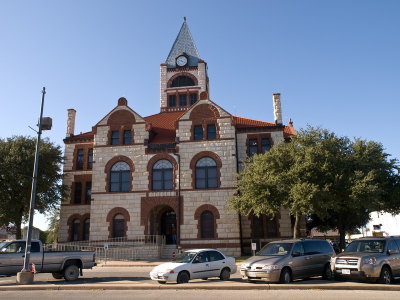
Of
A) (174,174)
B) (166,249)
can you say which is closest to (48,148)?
(174,174)

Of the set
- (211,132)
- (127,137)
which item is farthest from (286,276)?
(127,137)

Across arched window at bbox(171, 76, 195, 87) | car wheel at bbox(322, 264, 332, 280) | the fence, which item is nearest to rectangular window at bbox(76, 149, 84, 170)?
the fence

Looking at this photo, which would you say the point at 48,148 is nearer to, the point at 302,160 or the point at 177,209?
the point at 177,209

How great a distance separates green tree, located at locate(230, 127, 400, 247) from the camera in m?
25.0

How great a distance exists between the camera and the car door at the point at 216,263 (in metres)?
16.5

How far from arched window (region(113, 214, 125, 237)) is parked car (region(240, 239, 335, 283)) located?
19727 mm

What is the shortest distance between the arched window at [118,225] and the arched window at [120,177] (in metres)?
2.49

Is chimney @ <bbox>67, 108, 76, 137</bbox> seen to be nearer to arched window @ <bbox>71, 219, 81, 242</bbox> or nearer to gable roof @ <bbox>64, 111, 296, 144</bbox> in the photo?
gable roof @ <bbox>64, 111, 296, 144</bbox>

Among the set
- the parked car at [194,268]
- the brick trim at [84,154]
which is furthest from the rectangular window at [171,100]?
the parked car at [194,268]

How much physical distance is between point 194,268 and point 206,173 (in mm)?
17772

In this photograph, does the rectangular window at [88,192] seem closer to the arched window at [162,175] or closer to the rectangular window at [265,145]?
the arched window at [162,175]

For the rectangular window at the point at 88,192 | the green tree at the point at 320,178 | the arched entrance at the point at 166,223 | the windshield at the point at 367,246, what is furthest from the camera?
the rectangular window at the point at 88,192

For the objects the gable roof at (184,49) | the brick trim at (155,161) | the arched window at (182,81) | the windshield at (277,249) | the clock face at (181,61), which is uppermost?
the gable roof at (184,49)

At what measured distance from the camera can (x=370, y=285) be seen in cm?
1302
